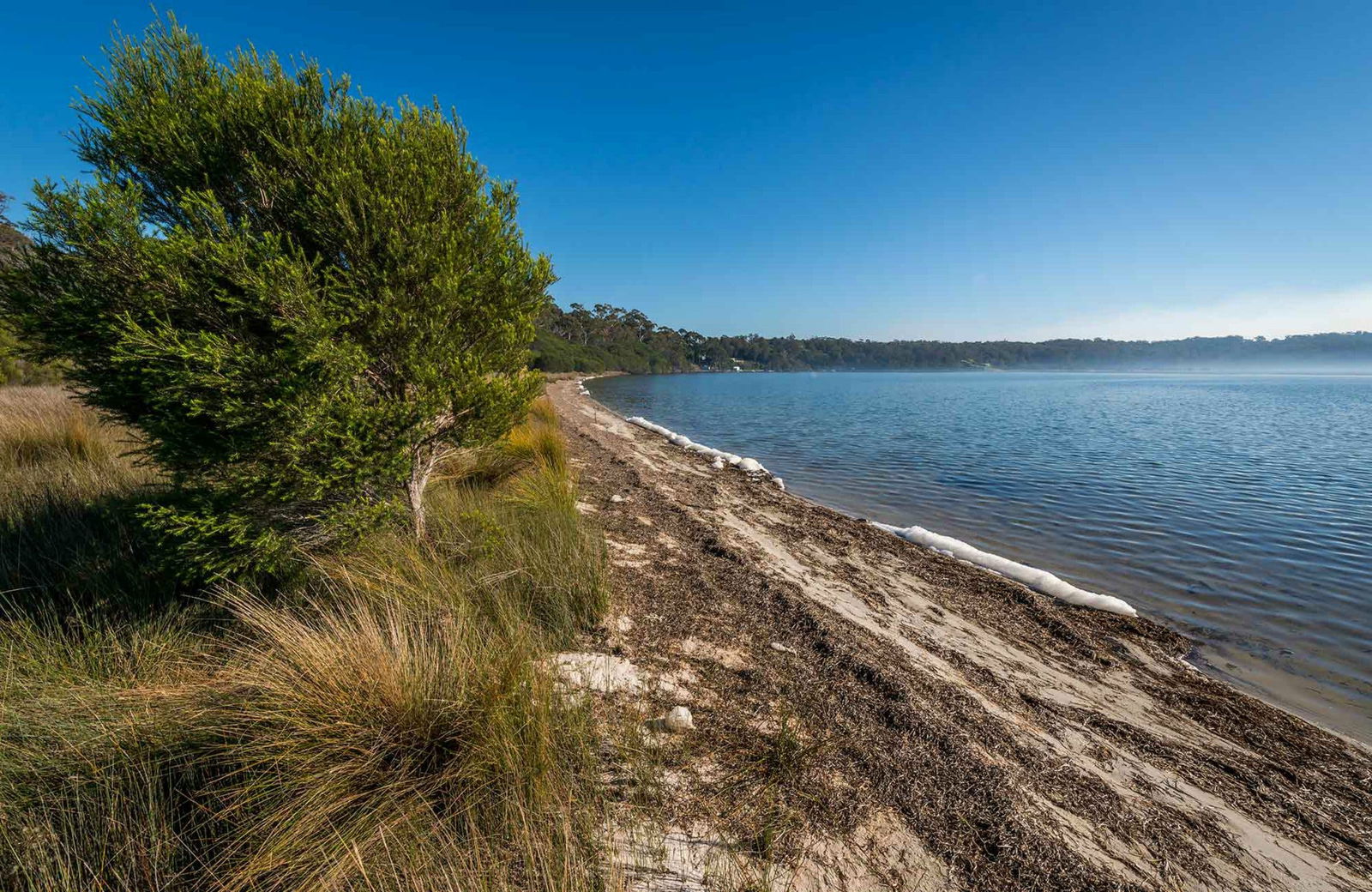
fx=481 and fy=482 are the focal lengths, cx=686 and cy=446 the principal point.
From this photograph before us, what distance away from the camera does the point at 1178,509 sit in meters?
11.2

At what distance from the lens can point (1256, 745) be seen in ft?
13.6

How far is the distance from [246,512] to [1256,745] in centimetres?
868

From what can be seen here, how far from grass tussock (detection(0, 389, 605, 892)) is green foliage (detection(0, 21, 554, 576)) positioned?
85cm

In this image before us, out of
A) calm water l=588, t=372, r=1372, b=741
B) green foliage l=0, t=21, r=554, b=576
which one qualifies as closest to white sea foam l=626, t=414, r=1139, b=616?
calm water l=588, t=372, r=1372, b=741

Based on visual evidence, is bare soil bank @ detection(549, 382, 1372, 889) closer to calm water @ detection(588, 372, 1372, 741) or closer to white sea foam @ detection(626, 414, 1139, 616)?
white sea foam @ detection(626, 414, 1139, 616)

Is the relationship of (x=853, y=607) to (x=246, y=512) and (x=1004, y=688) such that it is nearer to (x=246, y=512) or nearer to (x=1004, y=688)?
(x=1004, y=688)

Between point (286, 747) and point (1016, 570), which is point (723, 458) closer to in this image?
point (1016, 570)

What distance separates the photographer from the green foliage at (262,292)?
332 centimetres

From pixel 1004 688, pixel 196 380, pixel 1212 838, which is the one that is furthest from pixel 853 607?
pixel 196 380

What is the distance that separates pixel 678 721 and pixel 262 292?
164 inches

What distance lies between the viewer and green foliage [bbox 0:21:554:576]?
3.32 metres

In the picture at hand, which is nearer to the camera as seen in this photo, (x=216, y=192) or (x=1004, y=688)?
(x=216, y=192)

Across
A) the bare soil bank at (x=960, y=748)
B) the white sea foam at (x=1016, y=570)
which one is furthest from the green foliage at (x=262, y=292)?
the white sea foam at (x=1016, y=570)

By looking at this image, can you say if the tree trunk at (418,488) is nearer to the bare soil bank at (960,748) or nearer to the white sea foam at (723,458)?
the bare soil bank at (960,748)
